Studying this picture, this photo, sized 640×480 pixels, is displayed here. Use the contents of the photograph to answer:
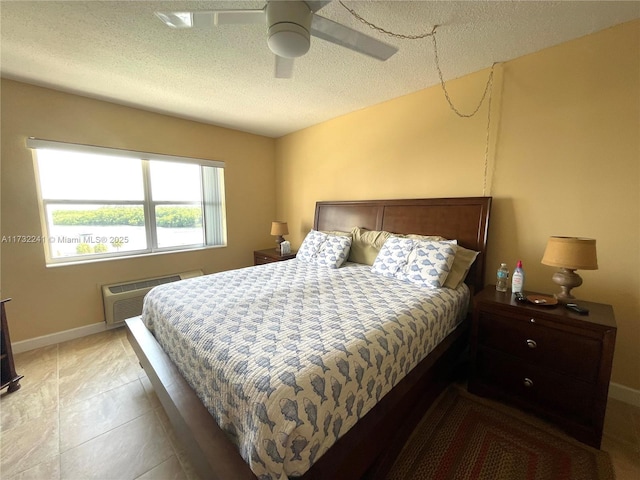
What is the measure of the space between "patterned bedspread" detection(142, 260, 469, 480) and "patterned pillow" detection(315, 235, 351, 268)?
576 millimetres

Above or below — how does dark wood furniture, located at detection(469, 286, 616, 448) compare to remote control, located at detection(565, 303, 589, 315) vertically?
below

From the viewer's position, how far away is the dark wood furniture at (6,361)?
71.5 inches

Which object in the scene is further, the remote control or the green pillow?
the green pillow

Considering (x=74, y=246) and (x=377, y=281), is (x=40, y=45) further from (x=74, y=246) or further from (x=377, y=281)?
(x=377, y=281)

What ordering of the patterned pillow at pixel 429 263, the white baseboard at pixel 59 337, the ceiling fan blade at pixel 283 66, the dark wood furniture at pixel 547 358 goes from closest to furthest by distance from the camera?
the dark wood furniture at pixel 547 358 → the ceiling fan blade at pixel 283 66 → the patterned pillow at pixel 429 263 → the white baseboard at pixel 59 337

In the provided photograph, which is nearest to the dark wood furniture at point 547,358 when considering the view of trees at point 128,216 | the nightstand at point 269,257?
the nightstand at point 269,257

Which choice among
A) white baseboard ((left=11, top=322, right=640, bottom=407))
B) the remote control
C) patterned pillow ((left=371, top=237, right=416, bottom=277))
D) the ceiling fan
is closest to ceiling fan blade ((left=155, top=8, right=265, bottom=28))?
the ceiling fan

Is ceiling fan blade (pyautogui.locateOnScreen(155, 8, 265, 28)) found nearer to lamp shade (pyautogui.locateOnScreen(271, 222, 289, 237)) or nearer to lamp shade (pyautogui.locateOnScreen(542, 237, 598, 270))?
lamp shade (pyautogui.locateOnScreen(542, 237, 598, 270))

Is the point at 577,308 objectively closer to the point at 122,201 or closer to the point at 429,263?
the point at 429,263

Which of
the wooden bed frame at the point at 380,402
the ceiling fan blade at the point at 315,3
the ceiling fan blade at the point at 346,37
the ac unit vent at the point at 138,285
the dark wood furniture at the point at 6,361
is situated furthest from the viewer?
the ac unit vent at the point at 138,285

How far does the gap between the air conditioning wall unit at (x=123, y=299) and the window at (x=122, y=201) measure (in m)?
0.37

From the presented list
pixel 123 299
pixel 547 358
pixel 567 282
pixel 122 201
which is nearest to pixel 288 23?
pixel 567 282

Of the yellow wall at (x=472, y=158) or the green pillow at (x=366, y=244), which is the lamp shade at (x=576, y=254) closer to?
the yellow wall at (x=472, y=158)

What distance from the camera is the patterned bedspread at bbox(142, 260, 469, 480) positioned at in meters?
0.90
